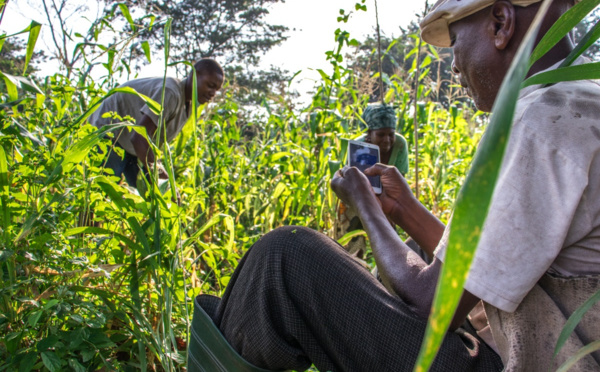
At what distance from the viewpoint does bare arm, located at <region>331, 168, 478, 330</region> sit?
1.00 m

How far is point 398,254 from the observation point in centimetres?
113

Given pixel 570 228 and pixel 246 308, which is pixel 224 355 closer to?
pixel 246 308

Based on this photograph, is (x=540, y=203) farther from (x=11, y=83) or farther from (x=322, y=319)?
(x=11, y=83)

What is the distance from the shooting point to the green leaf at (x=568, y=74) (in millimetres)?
539

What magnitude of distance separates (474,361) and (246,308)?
446 millimetres

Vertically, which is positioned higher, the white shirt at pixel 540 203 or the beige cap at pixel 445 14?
the beige cap at pixel 445 14

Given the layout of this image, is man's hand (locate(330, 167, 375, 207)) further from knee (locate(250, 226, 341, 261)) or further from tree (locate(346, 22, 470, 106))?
tree (locate(346, 22, 470, 106))

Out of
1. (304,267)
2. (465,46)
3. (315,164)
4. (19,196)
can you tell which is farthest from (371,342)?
(315,164)

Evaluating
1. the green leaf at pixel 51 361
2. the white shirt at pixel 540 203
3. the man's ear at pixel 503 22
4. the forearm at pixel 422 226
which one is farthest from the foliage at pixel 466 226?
the forearm at pixel 422 226

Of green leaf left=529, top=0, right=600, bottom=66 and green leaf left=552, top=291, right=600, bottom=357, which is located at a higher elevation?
green leaf left=529, top=0, right=600, bottom=66

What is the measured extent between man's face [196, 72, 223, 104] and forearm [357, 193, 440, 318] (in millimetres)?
2478

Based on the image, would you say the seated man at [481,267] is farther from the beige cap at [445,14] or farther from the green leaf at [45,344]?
the green leaf at [45,344]

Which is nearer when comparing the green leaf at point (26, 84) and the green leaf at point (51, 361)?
the green leaf at point (51, 361)

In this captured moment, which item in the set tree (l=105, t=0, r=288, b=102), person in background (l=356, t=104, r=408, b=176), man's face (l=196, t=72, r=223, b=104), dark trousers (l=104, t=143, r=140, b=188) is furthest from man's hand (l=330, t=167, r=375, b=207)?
tree (l=105, t=0, r=288, b=102)
